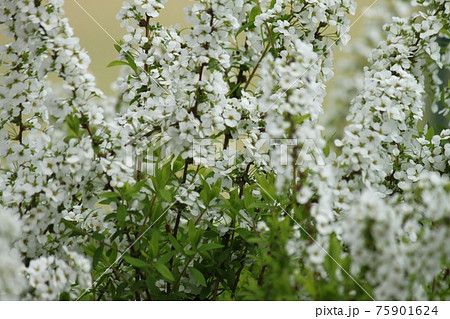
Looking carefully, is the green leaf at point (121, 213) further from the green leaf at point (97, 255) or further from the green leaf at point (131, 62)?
the green leaf at point (131, 62)

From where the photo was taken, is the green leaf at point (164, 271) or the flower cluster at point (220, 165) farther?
the green leaf at point (164, 271)

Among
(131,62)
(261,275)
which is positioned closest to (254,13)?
(131,62)

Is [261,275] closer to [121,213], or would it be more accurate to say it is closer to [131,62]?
[121,213]

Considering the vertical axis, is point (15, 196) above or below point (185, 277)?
above

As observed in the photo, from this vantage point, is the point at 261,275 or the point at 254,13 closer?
the point at 261,275

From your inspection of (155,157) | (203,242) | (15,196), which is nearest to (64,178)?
(15,196)

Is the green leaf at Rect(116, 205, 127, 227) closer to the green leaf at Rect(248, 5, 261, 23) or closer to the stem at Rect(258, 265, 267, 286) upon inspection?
the stem at Rect(258, 265, 267, 286)

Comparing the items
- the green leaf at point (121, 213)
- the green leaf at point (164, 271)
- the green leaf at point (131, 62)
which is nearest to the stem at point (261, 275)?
the green leaf at point (164, 271)

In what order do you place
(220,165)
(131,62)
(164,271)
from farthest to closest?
(131,62), (220,165), (164,271)

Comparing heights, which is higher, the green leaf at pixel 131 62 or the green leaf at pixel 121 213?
the green leaf at pixel 131 62

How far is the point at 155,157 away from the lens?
→ 5.34 ft
